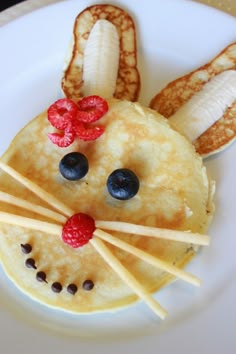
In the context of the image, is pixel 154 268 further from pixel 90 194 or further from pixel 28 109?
pixel 28 109

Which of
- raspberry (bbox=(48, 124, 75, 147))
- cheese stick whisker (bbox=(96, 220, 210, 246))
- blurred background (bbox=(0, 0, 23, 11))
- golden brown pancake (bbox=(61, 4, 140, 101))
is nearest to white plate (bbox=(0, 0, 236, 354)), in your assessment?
golden brown pancake (bbox=(61, 4, 140, 101))

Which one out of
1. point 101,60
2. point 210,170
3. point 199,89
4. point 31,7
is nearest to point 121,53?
point 101,60

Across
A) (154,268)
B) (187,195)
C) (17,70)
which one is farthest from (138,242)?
(17,70)

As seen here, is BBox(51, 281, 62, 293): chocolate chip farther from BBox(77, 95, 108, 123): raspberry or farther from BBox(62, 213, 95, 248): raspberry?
BBox(77, 95, 108, 123): raspberry

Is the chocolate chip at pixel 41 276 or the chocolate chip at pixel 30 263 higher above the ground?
the chocolate chip at pixel 30 263

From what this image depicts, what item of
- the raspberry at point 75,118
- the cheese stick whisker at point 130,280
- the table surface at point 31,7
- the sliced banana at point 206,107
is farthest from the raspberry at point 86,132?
the table surface at point 31,7

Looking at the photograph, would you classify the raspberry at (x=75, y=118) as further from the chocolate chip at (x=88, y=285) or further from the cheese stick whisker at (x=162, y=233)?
the chocolate chip at (x=88, y=285)

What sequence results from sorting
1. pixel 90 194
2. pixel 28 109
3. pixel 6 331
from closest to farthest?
1. pixel 6 331
2. pixel 90 194
3. pixel 28 109
